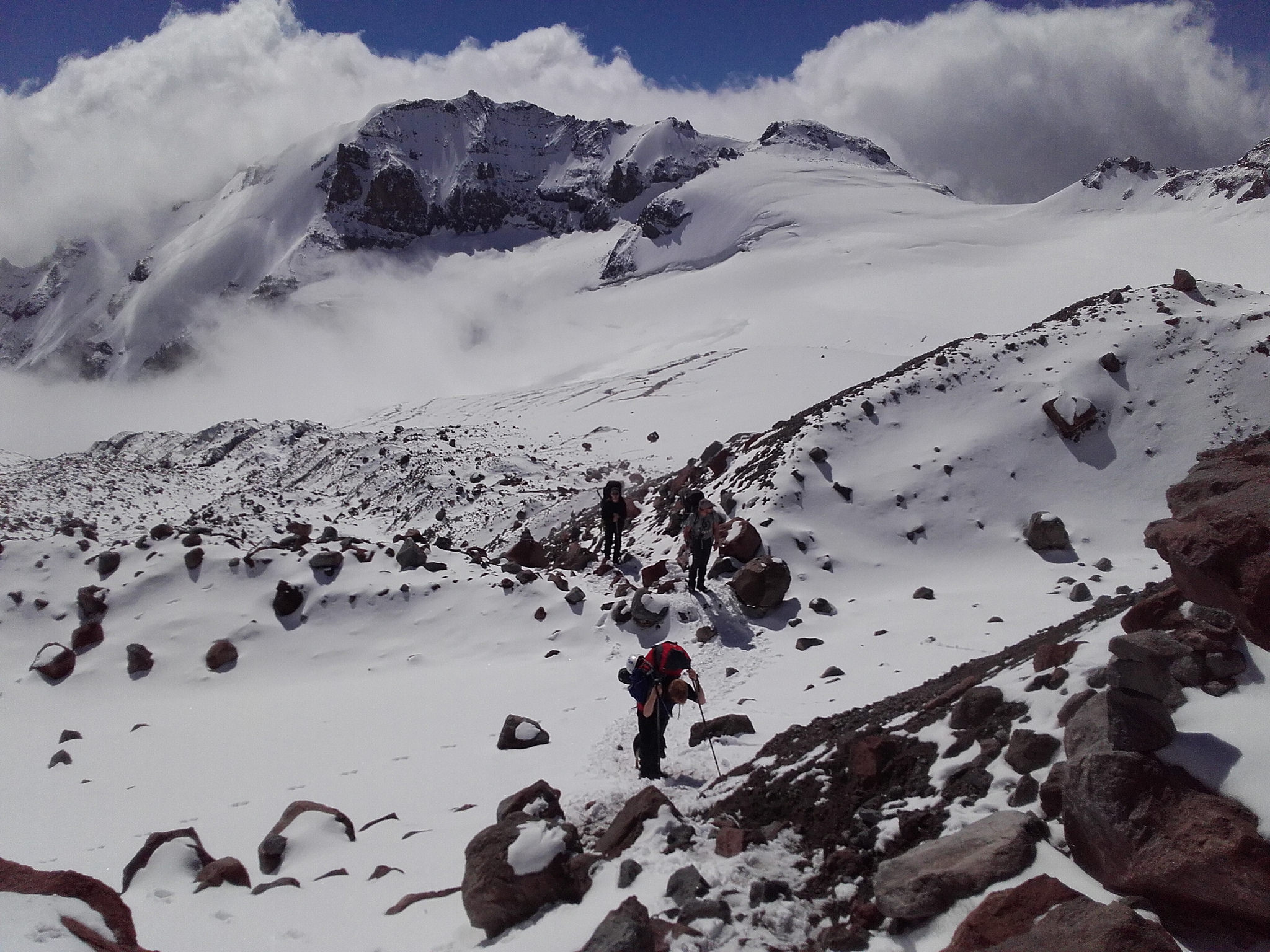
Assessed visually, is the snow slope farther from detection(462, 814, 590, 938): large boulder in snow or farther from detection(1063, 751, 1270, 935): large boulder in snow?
detection(1063, 751, 1270, 935): large boulder in snow

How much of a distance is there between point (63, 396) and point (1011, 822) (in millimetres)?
154639

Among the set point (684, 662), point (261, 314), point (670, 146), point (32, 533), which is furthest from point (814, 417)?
point (670, 146)

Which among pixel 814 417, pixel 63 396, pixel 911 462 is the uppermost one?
pixel 63 396

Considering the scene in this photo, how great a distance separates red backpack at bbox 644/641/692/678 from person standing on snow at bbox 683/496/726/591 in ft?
14.9

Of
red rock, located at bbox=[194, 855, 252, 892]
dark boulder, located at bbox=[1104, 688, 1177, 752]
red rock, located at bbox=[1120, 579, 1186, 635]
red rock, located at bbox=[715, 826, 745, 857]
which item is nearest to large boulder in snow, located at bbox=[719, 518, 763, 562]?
red rock, located at bbox=[1120, 579, 1186, 635]

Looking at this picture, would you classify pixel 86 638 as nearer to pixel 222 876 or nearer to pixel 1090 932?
pixel 222 876

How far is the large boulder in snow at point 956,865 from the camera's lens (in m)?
3.75

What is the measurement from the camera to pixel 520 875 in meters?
4.77

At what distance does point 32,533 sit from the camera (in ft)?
67.2

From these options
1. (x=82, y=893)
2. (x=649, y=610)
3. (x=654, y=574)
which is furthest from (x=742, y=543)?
(x=82, y=893)

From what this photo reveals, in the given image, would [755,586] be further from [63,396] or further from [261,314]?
[63,396]

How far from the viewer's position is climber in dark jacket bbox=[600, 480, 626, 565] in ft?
46.8

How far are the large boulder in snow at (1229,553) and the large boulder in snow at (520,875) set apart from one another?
14.2 feet

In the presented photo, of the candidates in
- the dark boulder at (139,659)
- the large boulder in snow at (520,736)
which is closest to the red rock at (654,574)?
the large boulder in snow at (520,736)
